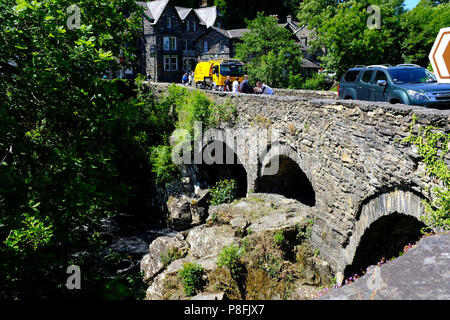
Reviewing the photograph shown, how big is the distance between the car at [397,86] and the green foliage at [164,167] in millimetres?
9547

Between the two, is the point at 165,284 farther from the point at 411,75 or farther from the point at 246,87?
the point at 246,87

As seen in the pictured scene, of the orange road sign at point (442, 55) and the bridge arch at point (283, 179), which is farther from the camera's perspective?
the bridge arch at point (283, 179)

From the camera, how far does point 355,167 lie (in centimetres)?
798

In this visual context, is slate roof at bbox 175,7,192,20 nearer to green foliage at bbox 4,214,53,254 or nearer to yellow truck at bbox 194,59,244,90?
yellow truck at bbox 194,59,244,90

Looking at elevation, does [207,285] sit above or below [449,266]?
below

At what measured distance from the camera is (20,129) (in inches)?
224

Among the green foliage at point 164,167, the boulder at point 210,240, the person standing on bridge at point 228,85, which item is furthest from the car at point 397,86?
the person standing on bridge at point 228,85

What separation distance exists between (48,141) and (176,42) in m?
39.1

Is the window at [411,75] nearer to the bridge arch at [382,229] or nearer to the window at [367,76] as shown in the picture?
the window at [367,76]

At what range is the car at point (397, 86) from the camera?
28.5 ft

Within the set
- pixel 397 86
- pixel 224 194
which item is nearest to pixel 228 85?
pixel 224 194

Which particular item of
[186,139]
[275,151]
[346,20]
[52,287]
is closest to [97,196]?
[52,287]
